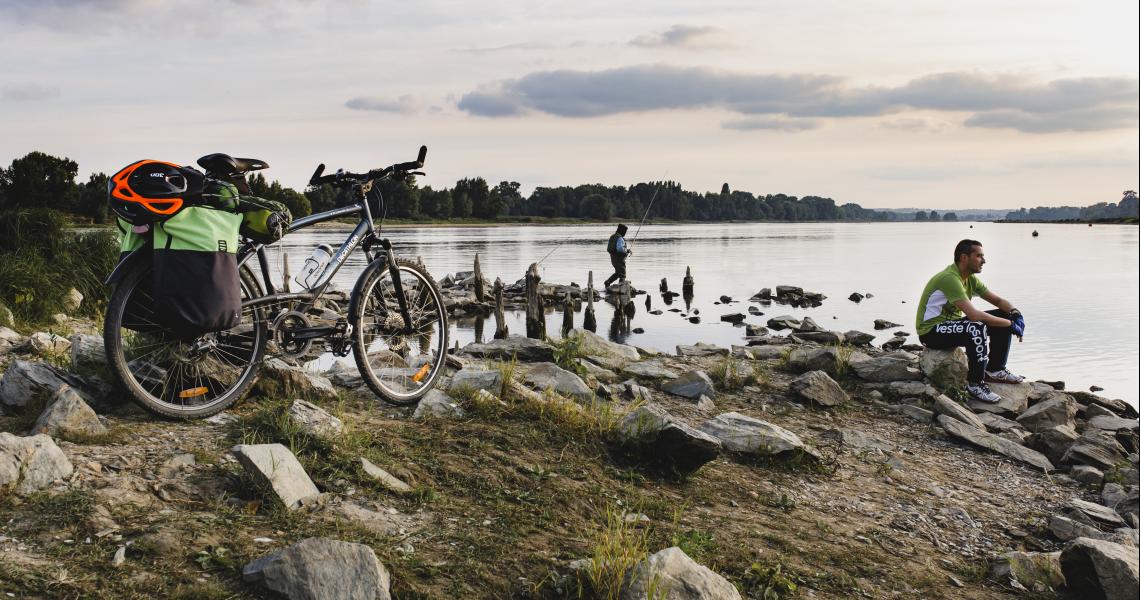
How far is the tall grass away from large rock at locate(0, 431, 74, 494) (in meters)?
8.01

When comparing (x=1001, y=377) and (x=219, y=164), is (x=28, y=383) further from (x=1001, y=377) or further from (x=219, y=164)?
(x=1001, y=377)

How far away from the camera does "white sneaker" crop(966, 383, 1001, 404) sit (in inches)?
368

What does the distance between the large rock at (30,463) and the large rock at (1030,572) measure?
5.16 meters

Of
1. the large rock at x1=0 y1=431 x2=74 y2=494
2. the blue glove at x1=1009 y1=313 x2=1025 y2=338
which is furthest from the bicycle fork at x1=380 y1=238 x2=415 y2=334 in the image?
the blue glove at x1=1009 y1=313 x2=1025 y2=338

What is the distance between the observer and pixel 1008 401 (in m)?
9.50

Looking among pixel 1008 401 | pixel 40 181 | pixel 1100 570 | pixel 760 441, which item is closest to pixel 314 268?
pixel 760 441

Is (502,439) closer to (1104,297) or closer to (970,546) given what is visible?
(970,546)

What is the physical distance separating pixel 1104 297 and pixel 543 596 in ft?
119

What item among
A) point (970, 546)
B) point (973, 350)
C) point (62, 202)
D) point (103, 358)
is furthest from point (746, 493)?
point (62, 202)

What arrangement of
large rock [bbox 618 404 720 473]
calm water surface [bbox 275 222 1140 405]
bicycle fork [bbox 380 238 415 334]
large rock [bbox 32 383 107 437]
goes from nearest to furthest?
large rock [bbox 32 383 107 437] → large rock [bbox 618 404 720 473] → bicycle fork [bbox 380 238 415 334] → calm water surface [bbox 275 222 1140 405]

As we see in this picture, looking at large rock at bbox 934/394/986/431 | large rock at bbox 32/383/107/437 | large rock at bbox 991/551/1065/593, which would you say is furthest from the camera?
large rock at bbox 934/394/986/431

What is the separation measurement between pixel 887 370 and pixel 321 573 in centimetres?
814

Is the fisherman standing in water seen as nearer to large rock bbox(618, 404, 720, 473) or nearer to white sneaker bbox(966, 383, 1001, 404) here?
white sneaker bbox(966, 383, 1001, 404)

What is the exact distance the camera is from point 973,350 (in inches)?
366
